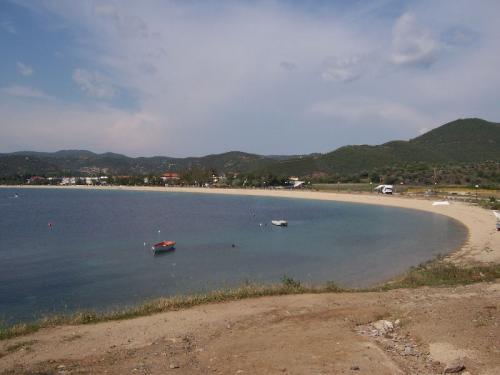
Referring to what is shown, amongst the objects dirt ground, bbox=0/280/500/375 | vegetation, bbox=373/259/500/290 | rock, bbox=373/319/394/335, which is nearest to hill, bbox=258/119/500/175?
vegetation, bbox=373/259/500/290

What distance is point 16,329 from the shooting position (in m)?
12.1

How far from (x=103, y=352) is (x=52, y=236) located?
38.0m

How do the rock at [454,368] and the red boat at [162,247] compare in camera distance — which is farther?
the red boat at [162,247]

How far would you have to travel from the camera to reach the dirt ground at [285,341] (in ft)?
28.8

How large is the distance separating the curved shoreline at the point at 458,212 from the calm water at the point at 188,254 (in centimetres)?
169

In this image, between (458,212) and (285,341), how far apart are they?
4936 cm

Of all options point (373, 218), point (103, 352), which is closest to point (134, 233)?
point (373, 218)

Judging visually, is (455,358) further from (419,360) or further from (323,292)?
(323,292)

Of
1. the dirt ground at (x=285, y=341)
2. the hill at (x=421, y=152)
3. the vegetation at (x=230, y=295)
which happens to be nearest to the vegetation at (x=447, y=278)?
the vegetation at (x=230, y=295)

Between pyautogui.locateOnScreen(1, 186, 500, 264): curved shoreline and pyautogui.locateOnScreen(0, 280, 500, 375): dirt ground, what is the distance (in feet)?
44.2

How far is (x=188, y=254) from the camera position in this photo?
109 ft

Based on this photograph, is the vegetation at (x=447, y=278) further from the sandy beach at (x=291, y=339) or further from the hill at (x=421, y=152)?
the hill at (x=421, y=152)

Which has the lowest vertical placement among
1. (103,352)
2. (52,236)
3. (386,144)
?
(52,236)

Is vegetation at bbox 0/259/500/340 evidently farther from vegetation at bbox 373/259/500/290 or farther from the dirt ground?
the dirt ground
